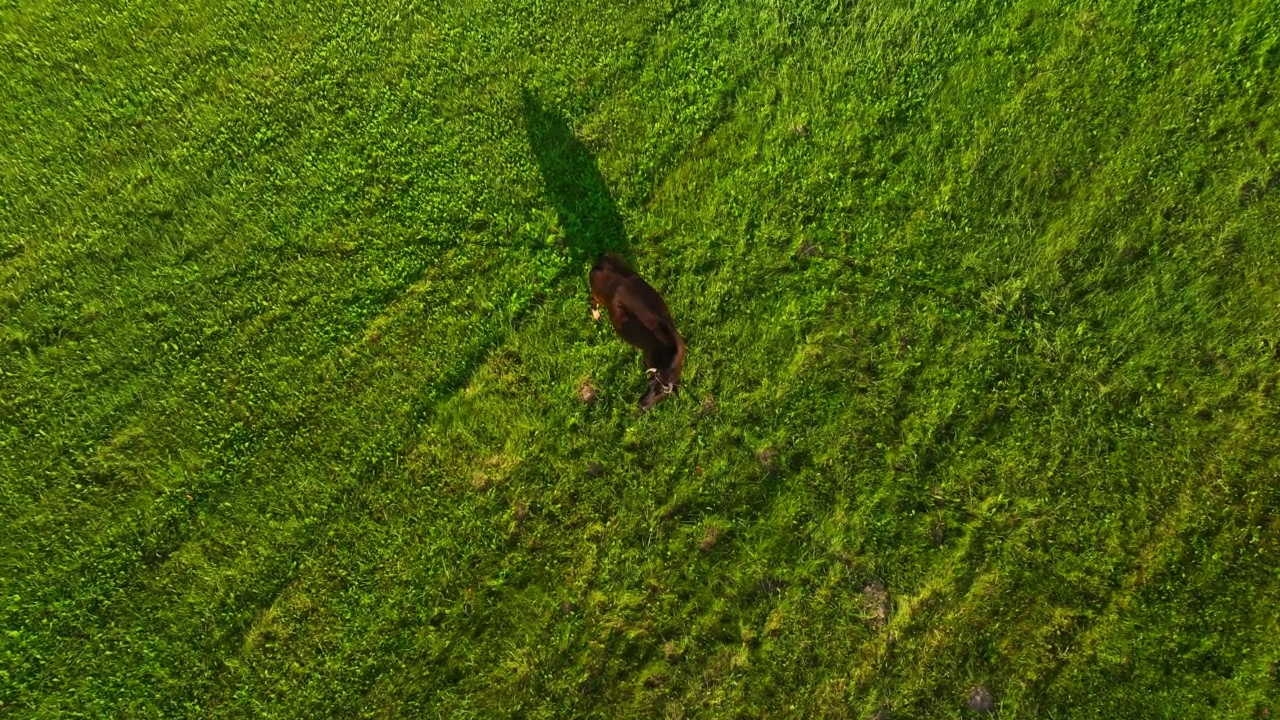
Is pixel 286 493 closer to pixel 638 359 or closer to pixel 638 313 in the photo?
pixel 638 359

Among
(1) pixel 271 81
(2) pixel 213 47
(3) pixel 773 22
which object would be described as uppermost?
(2) pixel 213 47

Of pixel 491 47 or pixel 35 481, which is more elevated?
pixel 491 47

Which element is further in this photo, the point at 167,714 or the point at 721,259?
the point at 721,259

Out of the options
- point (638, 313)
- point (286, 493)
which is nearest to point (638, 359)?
point (638, 313)

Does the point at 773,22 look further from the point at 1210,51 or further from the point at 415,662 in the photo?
the point at 415,662

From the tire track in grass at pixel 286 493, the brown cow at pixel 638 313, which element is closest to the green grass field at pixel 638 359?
the tire track in grass at pixel 286 493

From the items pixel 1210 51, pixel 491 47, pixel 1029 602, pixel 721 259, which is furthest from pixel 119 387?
pixel 1210 51
